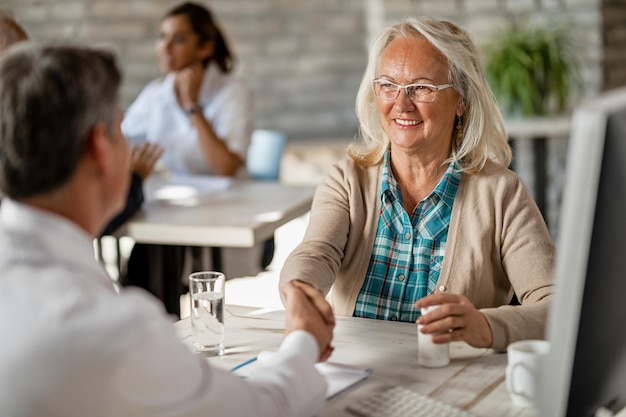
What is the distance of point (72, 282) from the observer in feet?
3.26

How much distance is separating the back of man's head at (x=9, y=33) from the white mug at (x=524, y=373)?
2.30 metres

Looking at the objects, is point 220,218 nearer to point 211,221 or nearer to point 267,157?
point 211,221

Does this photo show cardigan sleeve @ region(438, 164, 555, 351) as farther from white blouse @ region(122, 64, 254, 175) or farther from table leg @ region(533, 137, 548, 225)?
table leg @ region(533, 137, 548, 225)

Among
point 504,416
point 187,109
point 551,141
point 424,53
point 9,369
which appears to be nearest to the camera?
point 9,369

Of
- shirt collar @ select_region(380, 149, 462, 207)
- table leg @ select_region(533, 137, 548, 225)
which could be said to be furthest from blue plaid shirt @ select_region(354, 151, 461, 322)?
table leg @ select_region(533, 137, 548, 225)

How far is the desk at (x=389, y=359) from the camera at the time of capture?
132 centimetres

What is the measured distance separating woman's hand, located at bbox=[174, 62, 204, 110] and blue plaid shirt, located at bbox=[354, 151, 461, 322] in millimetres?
1872

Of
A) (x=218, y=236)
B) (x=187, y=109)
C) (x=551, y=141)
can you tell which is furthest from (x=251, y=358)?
(x=551, y=141)

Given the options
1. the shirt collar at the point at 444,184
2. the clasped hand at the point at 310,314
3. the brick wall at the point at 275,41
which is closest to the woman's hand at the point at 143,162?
the shirt collar at the point at 444,184

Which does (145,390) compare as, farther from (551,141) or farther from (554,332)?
(551,141)

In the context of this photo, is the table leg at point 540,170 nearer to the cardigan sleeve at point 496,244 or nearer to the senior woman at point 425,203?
the senior woman at point 425,203

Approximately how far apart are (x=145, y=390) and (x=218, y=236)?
1.69 meters

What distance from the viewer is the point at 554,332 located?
0.97 m

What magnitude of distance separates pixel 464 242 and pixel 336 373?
1.78ft
